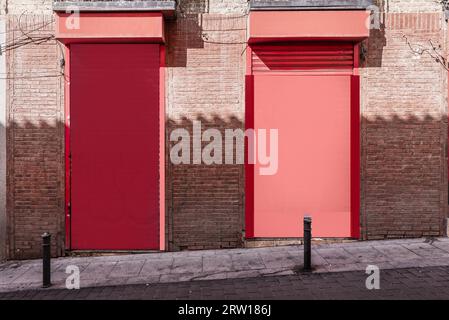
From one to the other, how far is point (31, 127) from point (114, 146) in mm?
1704

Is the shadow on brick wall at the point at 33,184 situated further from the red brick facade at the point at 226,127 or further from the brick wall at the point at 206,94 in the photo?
the brick wall at the point at 206,94

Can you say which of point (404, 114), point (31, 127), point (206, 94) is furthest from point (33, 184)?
point (404, 114)

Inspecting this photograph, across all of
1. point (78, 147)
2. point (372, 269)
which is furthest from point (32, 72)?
point (372, 269)

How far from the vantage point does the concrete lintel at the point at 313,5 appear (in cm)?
763

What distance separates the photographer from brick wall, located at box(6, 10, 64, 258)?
26.4ft

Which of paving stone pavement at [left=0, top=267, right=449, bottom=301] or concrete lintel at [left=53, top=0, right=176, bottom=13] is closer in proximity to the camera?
paving stone pavement at [left=0, top=267, right=449, bottom=301]

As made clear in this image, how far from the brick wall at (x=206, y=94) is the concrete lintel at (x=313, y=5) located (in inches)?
22.1

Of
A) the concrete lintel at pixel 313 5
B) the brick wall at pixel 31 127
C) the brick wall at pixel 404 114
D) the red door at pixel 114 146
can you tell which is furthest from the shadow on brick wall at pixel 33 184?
the brick wall at pixel 404 114

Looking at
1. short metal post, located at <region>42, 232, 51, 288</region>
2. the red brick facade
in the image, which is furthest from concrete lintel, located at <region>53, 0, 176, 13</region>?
short metal post, located at <region>42, 232, 51, 288</region>

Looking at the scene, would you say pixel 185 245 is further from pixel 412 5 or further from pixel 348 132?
pixel 412 5

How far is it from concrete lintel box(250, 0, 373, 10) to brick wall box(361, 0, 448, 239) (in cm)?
83

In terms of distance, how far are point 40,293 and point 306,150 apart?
547 centimetres

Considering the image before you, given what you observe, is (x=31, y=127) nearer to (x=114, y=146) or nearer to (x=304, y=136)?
(x=114, y=146)

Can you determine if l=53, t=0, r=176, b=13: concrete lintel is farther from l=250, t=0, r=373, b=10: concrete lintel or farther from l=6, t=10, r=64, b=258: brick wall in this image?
l=250, t=0, r=373, b=10: concrete lintel
